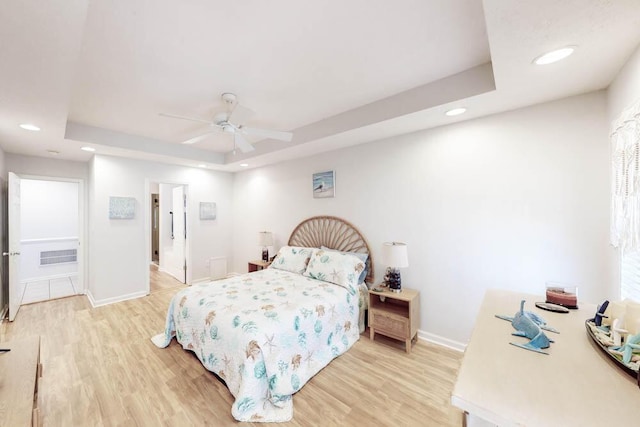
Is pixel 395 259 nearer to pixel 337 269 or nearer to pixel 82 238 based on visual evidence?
pixel 337 269

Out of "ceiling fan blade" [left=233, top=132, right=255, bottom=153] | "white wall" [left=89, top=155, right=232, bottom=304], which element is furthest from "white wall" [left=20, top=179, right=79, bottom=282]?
"ceiling fan blade" [left=233, top=132, right=255, bottom=153]

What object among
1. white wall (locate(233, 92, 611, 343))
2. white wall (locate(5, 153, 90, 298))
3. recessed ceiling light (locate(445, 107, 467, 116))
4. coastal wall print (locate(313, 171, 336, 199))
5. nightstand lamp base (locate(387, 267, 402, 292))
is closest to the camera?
white wall (locate(233, 92, 611, 343))

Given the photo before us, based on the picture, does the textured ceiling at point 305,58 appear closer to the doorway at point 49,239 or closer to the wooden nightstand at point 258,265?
the wooden nightstand at point 258,265

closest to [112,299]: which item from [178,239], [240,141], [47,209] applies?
[178,239]

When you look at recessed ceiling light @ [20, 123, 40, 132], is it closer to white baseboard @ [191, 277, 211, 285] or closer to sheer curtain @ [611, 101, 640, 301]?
white baseboard @ [191, 277, 211, 285]

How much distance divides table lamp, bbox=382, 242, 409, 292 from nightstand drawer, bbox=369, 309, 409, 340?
30 cm

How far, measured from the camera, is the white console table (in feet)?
2.30

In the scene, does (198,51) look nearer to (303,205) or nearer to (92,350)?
(303,205)

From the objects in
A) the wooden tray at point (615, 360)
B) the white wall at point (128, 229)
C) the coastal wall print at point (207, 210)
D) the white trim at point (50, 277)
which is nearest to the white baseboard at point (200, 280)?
the white wall at point (128, 229)

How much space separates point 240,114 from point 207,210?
3231 mm

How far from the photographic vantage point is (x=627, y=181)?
132 cm

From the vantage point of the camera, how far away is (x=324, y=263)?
310 cm

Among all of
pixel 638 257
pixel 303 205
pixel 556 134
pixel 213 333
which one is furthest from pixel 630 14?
pixel 303 205

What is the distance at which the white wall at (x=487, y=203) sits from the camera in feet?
6.56
